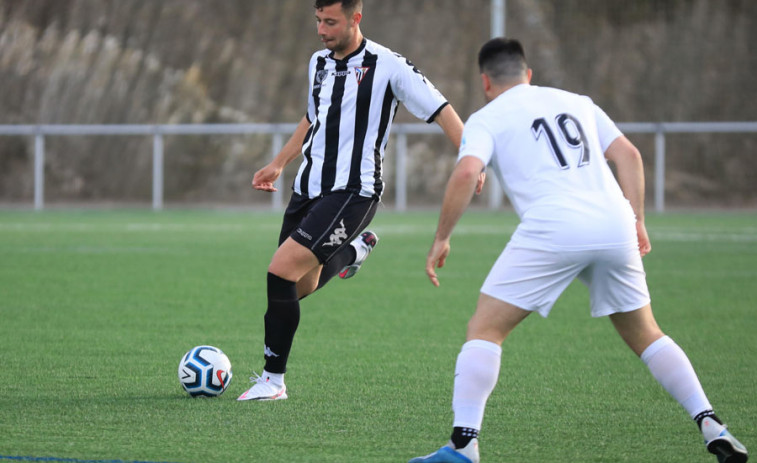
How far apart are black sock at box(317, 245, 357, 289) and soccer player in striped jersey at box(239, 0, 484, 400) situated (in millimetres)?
334

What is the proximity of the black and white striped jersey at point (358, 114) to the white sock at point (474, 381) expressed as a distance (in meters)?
1.87

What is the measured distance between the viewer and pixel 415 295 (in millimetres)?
10711

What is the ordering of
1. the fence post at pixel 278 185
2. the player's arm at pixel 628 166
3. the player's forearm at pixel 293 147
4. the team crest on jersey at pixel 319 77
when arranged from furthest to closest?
the fence post at pixel 278 185 < the player's forearm at pixel 293 147 < the team crest on jersey at pixel 319 77 < the player's arm at pixel 628 166

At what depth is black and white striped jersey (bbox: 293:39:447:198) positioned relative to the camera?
5969 millimetres

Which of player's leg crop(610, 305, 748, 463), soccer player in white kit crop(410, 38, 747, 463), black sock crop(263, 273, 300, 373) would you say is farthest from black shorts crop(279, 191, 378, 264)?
player's leg crop(610, 305, 748, 463)

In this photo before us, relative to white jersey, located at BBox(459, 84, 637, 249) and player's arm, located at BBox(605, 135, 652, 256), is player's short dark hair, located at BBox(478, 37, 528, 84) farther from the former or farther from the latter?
player's arm, located at BBox(605, 135, 652, 256)

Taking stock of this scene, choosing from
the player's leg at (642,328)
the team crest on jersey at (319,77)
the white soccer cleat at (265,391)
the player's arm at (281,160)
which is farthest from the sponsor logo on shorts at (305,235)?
the player's leg at (642,328)

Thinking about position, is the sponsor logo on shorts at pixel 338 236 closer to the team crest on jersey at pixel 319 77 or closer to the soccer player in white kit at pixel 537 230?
the team crest on jersey at pixel 319 77

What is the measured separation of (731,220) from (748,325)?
15186 millimetres

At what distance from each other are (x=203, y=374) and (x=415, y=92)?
1922 mm

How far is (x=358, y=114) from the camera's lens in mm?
5973

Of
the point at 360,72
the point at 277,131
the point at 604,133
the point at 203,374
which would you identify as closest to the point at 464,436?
the point at 604,133

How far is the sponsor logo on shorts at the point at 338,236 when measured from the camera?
5.86 meters

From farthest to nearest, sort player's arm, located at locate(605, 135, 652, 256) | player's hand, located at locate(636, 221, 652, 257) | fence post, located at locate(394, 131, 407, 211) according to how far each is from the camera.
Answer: fence post, located at locate(394, 131, 407, 211)
player's hand, located at locate(636, 221, 652, 257)
player's arm, located at locate(605, 135, 652, 256)
